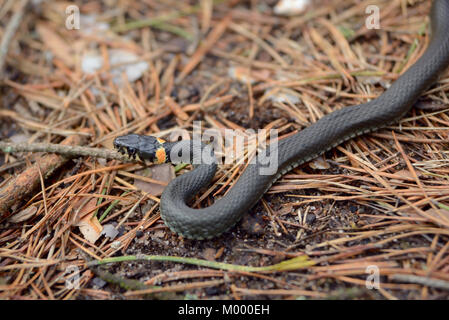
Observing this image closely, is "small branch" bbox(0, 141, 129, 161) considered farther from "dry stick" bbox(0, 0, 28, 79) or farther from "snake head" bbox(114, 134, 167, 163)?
"dry stick" bbox(0, 0, 28, 79)

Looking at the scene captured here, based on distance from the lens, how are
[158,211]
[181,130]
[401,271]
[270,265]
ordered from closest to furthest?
[401,271], [270,265], [158,211], [181,130]

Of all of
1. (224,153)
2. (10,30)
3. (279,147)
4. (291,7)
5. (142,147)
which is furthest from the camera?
(291,7)

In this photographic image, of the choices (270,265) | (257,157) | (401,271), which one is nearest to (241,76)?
(257,157)

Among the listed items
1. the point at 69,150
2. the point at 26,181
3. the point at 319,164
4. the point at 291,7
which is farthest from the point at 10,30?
the point at 319,164

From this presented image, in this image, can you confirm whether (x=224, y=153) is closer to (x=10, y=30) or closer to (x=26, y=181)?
(x=26, y=181)

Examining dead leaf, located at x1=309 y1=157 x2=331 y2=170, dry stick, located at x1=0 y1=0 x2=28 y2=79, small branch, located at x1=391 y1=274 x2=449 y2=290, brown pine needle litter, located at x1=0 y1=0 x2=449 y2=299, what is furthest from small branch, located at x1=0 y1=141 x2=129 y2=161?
small branch, located at x1=391 y1=274 x2=449 y2=290

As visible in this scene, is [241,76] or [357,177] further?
[241,76]

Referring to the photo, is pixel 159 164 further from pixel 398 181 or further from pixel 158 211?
pixel 398 181
